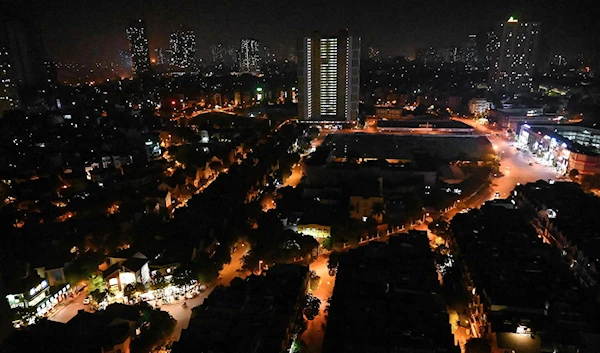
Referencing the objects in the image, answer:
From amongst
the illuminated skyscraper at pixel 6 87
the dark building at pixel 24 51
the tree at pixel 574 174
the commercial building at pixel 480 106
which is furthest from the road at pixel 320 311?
the dark building at pixel 24 51

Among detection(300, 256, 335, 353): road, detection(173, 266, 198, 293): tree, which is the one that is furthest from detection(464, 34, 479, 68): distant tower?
detection(173, 266, 198, 293): tree

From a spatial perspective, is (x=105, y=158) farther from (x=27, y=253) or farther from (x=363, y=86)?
(x=363, y=86)

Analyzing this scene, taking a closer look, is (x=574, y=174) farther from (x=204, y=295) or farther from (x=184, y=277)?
(x=184, y=277)

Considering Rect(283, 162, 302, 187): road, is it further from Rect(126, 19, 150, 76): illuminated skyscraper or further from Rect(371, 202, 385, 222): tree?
Rect(126, 19, 150, 76): illuminated skyscraper

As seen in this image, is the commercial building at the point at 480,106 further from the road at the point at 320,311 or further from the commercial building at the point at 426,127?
the road at the point at 320,311

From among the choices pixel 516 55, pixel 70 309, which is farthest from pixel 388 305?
pixel 516 55

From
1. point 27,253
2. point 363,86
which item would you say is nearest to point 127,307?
point 27,253
